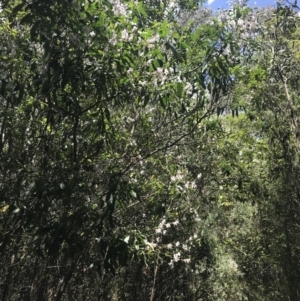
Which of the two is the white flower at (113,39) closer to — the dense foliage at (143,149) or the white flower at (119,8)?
the dense foliage at (143,149)

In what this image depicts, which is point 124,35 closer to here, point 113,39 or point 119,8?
point 113,39

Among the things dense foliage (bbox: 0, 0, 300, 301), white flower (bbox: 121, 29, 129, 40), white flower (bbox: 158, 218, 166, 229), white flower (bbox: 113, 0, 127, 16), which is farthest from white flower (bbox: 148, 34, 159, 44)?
white flower (bbox: 158, 218, 166, 229)

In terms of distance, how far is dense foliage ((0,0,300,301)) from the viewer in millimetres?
2152

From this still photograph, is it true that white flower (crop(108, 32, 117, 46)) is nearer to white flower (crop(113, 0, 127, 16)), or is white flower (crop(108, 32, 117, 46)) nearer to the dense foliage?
the dense foliage

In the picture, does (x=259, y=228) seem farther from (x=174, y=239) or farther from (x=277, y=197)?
(x=174, y=239)

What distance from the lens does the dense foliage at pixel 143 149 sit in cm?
215

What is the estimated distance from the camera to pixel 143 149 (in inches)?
133

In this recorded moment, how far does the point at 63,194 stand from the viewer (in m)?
2.20

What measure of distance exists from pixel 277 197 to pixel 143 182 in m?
2.53

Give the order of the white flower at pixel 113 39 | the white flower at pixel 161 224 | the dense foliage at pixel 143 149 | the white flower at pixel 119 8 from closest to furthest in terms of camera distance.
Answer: the dense foliage at pixel 143 149 < the white flower at pixel 113 39 < the white flower at pixel 119 8 < the white flower at pixel 161 224

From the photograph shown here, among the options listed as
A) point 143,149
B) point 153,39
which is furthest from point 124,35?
point 143,149

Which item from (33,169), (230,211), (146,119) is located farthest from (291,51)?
(33,169)

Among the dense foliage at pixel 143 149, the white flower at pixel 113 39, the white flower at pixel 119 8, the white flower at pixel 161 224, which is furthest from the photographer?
the white flower at pixel 161 224

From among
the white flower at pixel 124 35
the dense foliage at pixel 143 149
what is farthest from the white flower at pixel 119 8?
the white flower at pixel 124 35
